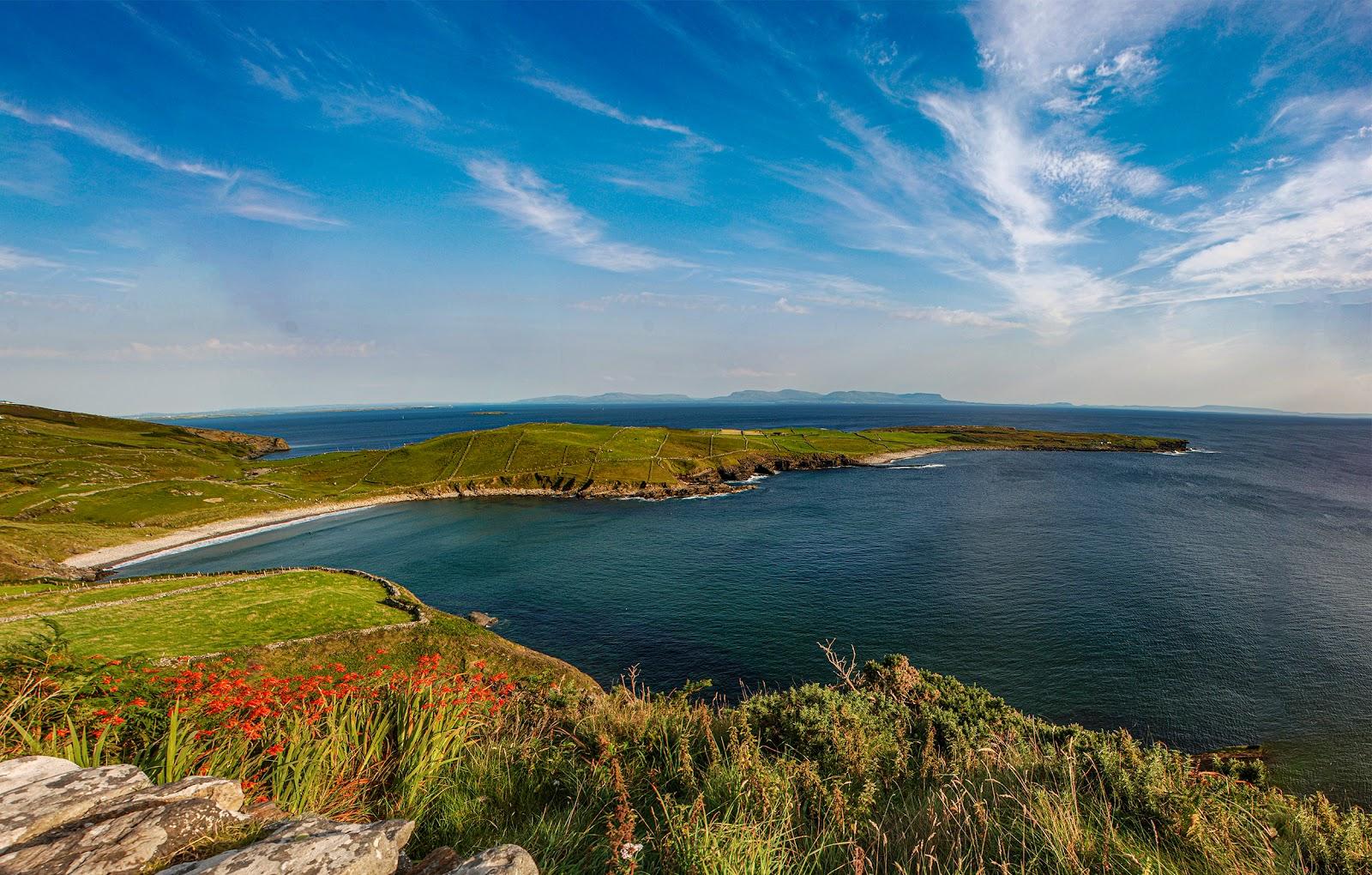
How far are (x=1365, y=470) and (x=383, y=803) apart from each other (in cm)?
19428

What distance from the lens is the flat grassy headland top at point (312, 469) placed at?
67.2 meters

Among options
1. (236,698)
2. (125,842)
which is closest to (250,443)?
(236,698)

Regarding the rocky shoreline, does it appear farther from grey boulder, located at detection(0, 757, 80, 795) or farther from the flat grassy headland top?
grey boulder, located at detection(0, 757, 80, 795)

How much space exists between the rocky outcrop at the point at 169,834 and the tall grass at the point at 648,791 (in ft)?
3.45

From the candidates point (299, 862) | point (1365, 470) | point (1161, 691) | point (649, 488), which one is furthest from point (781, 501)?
point (1365, 470)

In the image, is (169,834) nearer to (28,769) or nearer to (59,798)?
(59,798)

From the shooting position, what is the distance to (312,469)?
104 metres

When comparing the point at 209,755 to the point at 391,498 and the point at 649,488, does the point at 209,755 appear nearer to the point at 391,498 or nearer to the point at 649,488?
the point at 649,488

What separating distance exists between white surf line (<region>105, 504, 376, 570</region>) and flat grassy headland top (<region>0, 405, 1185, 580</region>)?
10.1 feet

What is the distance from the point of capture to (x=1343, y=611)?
128 feet

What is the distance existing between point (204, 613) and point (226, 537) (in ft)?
155

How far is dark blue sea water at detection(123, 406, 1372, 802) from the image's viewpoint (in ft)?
95.9

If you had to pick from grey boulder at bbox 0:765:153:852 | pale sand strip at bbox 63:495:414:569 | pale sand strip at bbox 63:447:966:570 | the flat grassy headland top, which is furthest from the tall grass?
pale sand strip at bbox 63:495:414:569

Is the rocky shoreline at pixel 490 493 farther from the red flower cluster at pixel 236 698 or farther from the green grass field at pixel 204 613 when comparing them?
the red flower cluster at pixel 236 698
